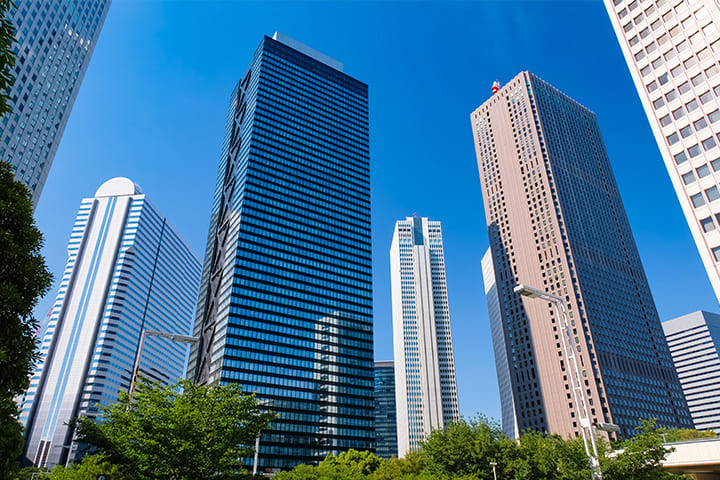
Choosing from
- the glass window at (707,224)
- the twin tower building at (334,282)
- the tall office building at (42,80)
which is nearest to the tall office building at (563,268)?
the twin tower building at (334,282)

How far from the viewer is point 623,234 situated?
173m

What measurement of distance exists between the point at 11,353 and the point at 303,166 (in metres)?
159

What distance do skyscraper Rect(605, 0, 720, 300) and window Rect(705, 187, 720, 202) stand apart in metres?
0.09

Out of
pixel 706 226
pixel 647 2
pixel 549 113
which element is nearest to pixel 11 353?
pixel 706 226

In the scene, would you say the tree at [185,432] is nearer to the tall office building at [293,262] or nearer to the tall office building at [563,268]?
the tall office building at [293,262]

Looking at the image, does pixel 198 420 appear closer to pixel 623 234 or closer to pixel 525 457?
pixel 525 457

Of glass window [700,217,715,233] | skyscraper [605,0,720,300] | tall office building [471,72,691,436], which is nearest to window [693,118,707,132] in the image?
skyscraper [605,0,720,300]

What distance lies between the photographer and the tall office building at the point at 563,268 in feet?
449

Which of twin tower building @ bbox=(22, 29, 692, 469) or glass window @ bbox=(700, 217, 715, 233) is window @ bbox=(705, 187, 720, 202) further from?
twin tower building @ bbox=(22, 29, 692, 469)

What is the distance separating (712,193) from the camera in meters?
41.6

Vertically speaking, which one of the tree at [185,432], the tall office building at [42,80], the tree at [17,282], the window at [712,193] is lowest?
the tree at [185,432]

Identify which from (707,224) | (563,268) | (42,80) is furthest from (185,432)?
(563,268)

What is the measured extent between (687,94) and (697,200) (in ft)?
38.2

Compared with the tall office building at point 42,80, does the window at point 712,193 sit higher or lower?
lower
